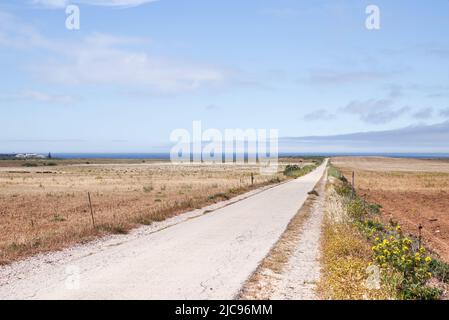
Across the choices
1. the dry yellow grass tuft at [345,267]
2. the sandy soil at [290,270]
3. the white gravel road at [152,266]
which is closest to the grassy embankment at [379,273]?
the dry yellow grass tuft at [345,267]

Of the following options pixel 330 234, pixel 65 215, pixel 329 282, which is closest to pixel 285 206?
pixel 330 234

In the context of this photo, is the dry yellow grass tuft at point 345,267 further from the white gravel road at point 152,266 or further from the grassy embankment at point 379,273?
the white gravel road at point 152,266

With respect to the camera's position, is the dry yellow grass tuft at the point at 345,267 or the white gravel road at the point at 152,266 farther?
the white gravel road at the point at 152,266

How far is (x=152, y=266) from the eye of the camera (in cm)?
1090

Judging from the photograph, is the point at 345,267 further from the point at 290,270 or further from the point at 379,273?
the point at 290,270

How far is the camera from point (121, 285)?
9.16 meters

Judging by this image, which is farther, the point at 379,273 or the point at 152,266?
the point at 152,266

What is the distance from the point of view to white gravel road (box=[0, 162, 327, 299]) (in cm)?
877

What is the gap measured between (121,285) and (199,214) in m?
12.8

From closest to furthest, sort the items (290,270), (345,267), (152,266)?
(345,267) < (290,270) < (152,266)

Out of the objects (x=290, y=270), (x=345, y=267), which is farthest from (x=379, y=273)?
(x=290, y=270)

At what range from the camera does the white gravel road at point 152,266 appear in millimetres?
8766
